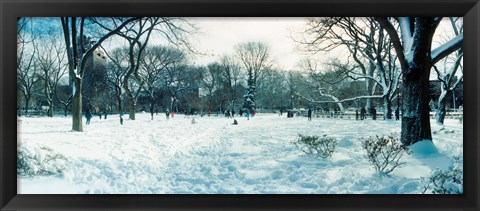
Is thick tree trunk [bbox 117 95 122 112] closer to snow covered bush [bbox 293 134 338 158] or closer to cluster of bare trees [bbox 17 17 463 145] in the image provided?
cluster of bare trees [bbox 17 17 463 145]

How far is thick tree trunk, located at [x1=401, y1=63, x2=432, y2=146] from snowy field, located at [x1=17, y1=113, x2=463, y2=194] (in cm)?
12

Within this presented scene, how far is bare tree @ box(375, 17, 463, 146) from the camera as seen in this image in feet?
9.85

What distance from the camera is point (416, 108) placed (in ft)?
→ 10.5

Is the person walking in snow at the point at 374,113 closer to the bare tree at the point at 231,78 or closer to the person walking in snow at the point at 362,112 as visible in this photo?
the person walking in snow at the point at 362,112

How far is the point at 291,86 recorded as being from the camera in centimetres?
397

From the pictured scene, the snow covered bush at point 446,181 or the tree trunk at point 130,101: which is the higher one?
the tree trunk at point 130,101

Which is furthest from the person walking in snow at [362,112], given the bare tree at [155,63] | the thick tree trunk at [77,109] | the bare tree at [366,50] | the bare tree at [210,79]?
the thick tree trunk at [77,109]

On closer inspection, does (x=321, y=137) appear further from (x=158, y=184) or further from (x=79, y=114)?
(x=79, y=114)

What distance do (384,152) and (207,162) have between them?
2.25 m

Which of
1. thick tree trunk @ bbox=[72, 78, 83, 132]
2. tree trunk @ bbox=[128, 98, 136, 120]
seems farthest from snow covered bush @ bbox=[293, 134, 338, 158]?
thick tree trunk @ bbox=[72, 78, 83, 132]

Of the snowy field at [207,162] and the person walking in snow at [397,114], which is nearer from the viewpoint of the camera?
the snowy field at [207,162]

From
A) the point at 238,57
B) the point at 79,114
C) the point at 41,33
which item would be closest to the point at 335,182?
the point at 238,57

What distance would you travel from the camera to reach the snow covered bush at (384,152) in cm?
286

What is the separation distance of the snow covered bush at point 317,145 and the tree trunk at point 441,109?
1.38 meters
